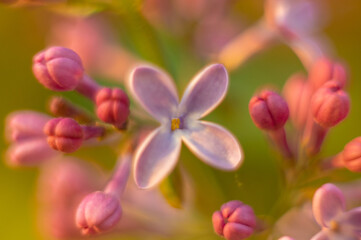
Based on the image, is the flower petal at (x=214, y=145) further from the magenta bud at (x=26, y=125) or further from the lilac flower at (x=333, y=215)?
the magenta bud at (x=26, y=125)

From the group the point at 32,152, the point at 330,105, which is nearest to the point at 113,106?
the point at 32,152

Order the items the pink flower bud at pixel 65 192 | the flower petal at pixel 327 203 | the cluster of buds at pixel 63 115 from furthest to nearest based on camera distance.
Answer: the pink flower bud at pixel 65 192, the cluster of buds at pixel 63 115, the flower petal at pixel 327 203

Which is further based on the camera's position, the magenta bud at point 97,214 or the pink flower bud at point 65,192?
the pink flower bud at point 65,192

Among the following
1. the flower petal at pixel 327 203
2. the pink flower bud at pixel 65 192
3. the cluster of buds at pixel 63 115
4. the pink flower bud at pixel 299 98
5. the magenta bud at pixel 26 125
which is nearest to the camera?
the flower petal at pixel 327 203

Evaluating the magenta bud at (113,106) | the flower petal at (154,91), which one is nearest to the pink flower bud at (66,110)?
the magenta bud at (113,106)

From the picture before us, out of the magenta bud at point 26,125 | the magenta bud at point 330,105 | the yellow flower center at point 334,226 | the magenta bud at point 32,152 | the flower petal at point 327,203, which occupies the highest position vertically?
the magenta bud at point 26,125


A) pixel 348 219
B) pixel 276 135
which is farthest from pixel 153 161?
pixel 348 219

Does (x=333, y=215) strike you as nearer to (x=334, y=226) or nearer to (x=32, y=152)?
(x=334, y=226)
